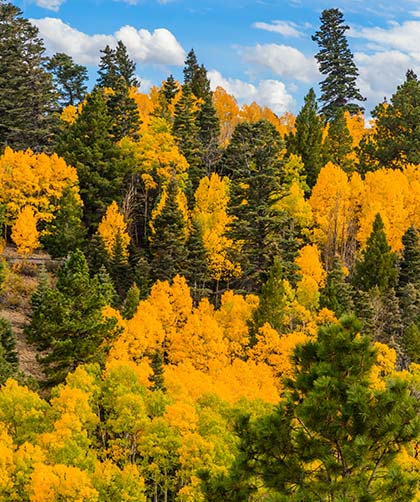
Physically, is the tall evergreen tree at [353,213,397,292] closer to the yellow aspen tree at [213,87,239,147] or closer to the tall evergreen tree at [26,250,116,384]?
the tall evergreen tree at [26,250,116,384]

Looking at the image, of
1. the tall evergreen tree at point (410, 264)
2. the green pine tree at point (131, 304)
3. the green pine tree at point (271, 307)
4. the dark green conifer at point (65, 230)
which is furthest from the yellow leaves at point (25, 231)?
the tall evergreen tree at point (410, 264)

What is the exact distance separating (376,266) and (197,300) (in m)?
14.9

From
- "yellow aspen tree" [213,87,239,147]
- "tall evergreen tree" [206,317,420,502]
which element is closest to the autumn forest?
"tall evergreen tree" [206,317,420,502]

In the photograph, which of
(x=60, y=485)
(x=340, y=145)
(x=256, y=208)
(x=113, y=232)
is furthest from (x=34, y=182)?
(x=340, y=145)

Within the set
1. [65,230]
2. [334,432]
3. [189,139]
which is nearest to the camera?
[334,432]

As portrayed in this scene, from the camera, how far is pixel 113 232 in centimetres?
4844

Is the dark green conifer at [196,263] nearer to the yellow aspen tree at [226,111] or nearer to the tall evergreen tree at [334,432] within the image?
the tall evergreen tree at [334,432]

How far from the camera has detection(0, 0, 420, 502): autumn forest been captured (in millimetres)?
11578

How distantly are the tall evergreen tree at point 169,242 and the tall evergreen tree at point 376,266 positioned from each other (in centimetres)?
1480

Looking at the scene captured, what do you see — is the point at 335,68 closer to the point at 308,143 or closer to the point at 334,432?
the point at 308,143

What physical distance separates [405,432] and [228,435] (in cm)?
1731

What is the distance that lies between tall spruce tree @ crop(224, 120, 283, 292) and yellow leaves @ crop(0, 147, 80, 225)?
562 inches

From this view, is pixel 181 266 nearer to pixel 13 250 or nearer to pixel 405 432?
pixel 13 250

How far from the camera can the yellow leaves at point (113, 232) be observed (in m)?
47.2
